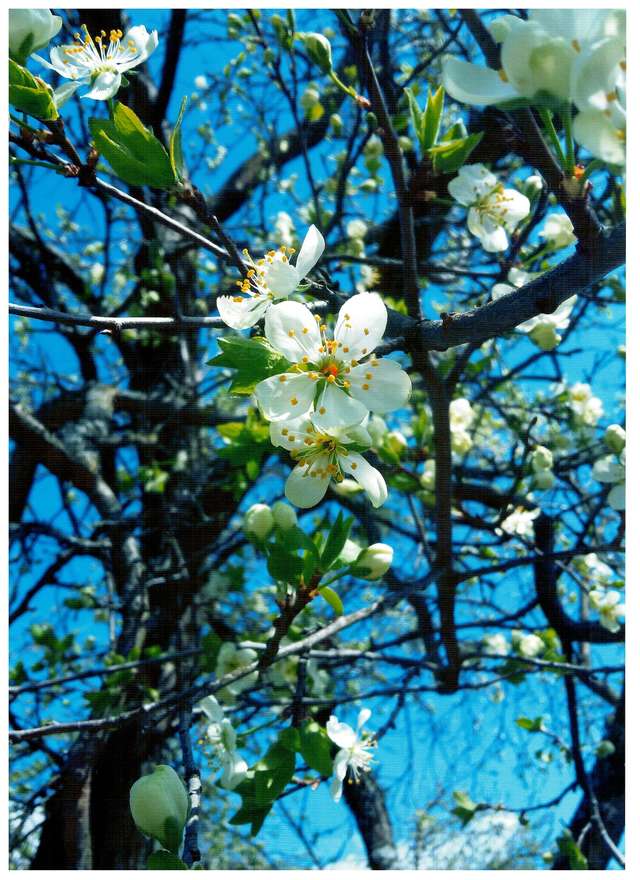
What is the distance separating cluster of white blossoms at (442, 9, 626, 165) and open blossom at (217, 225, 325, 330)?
19cm

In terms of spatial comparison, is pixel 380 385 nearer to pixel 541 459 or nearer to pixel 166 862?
pixel 166 862

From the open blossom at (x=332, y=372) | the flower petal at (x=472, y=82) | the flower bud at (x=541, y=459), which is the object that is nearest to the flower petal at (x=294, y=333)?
the open blossom at (x=332, y=372)

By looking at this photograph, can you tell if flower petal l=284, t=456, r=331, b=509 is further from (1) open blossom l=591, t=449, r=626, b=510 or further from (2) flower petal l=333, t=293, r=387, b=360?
(1) open blossom l=591, t=449, r=626, b=510

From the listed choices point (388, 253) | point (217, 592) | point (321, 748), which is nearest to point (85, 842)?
point (217, 592)

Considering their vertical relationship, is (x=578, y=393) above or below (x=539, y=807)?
above

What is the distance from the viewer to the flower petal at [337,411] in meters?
0.64

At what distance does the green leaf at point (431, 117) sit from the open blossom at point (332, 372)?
0.32m

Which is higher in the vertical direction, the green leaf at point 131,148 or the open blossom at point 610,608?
the green leaf at point 131,148

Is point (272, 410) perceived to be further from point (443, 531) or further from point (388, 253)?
point (388, 253)

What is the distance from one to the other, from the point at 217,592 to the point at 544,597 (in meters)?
1.06

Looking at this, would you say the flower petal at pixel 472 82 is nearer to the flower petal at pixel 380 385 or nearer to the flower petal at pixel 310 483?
the flower petal at pixel 380 385

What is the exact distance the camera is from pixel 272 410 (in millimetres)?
646

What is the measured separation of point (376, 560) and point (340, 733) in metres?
0.31

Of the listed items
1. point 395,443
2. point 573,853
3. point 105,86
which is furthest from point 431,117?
point 573,853
